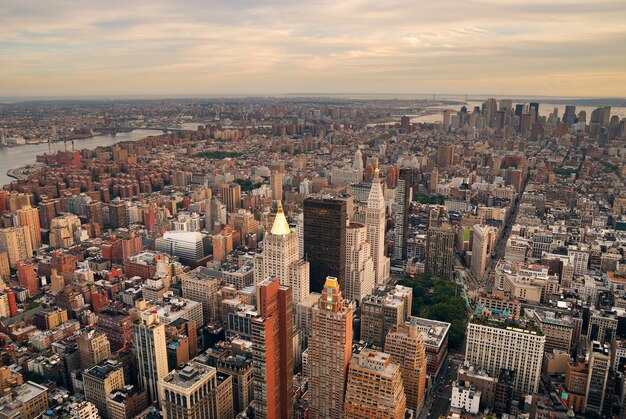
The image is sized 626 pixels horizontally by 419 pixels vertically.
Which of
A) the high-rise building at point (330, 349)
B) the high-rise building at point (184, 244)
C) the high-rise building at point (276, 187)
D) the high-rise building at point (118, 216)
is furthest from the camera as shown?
the high-rise building at point (276, 187)

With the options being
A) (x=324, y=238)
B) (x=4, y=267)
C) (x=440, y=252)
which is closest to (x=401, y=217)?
(x=440, y=252)

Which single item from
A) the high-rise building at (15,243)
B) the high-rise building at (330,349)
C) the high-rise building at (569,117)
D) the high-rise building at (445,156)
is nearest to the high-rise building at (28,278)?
the high-rise building at (15,243)

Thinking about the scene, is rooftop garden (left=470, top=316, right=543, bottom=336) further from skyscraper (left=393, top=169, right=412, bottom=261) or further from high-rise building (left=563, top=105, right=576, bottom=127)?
high-rise building (left=563, top=105, right=576, bottom=127)

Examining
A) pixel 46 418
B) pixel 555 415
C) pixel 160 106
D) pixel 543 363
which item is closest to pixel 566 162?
pixel 543 363

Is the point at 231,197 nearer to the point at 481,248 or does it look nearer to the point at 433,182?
the point at 433,182

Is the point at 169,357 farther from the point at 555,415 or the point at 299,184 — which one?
the point at 299,184

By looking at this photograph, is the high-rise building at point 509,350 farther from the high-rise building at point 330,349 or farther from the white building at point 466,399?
the high-rise building at point 330,349
